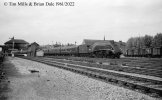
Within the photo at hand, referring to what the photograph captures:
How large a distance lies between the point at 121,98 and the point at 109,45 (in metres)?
20.2

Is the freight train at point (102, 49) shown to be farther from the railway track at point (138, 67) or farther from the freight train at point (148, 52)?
the freight train at point (148, 52)

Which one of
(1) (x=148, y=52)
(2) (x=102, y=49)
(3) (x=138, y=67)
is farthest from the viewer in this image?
(1) (x=148, y=52)

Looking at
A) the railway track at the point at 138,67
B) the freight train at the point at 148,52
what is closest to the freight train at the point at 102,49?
the railway track at the point at 138,67

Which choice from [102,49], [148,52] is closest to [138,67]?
[102,49]

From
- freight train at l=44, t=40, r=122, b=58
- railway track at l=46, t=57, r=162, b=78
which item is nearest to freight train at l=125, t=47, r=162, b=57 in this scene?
freight train at l=44, t=40, r=122, b=58

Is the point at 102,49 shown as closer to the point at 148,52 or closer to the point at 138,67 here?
the point at 138,67

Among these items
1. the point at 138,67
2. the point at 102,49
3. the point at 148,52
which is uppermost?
the point at 102,49

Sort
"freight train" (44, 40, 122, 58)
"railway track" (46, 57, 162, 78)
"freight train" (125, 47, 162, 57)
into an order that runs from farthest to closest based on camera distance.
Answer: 1. "freight train" (125, 47, 162, 57)
2. "freight train" (44, 40, 122, 58)
3. "railway track" (46, 57, 162, 78)

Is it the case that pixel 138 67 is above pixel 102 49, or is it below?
below

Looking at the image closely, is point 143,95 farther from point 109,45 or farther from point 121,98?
point 109,45

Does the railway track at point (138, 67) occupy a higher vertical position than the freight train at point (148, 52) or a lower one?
lower

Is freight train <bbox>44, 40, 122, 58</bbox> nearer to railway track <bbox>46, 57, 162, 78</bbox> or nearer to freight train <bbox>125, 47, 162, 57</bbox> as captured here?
railway track <bbox>46, 57, 162, 78</bbox>

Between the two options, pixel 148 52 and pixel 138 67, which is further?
pixel 148 52

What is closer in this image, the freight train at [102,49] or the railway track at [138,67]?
the railway track at [138,67]
